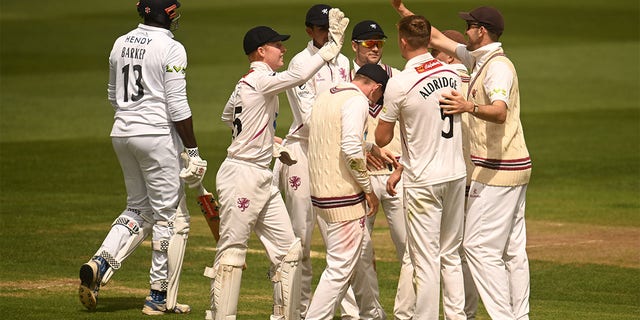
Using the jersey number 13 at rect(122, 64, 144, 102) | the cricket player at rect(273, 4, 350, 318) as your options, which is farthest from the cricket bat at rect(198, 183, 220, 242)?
the jersey number 13 at rect(122, 64, 144, 102)

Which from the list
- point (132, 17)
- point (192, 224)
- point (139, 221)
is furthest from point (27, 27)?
point (139, 221)

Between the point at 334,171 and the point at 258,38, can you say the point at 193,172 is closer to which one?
the point at 258,38

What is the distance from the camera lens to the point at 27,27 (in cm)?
4712

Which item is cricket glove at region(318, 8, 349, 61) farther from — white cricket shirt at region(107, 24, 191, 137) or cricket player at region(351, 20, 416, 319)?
white cricket shirt at region(107, 24, 191, 137)

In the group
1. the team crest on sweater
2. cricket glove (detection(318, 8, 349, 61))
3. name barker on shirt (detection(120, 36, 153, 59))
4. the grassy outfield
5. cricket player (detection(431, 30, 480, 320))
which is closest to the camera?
cricket glove (detection(318, 8, 349, 61))

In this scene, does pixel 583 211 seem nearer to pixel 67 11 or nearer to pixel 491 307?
pixel 491 307

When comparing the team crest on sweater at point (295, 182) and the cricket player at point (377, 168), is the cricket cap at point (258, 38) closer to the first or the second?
the cricket player at point (377, 168)

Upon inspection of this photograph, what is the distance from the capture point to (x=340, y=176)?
9.58 meters

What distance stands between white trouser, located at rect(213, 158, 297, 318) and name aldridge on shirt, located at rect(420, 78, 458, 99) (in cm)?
150

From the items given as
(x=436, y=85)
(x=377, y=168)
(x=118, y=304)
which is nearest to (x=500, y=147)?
(x=436, y=85)

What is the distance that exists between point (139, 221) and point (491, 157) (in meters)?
3.35

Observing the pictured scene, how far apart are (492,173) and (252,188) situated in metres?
1.93

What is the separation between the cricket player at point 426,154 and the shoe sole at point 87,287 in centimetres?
293

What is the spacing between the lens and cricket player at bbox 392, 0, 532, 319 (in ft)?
31.8
